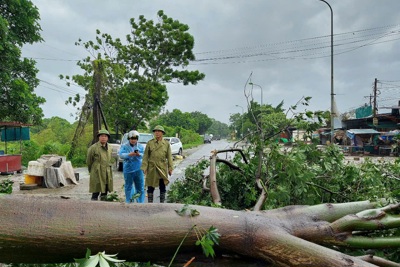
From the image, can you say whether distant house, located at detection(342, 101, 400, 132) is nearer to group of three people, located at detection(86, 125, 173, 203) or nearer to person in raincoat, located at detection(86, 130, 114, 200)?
group of three people, located at detection(86, 125, 173, 203)

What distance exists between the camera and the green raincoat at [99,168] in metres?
5.62

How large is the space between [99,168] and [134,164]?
0.63 m

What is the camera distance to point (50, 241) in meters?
1.49

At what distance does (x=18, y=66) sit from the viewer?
15367mm

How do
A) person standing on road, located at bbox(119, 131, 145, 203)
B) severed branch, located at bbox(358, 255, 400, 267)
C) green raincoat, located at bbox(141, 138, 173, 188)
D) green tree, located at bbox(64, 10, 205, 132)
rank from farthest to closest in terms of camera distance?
green tree, located at bbox(64, 10, 205, 132), person standing on road, located at bbox(119, 131, 145, 203), green raincoat, located at bbox(141, 138, 173, 188), severed branch, located at bbox(358, 255, 400, 267)

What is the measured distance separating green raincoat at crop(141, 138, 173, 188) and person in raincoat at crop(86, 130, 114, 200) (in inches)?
24.8

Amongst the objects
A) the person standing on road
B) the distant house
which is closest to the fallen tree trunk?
the person standing on road

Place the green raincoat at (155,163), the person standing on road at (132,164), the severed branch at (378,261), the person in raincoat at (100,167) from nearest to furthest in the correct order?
the severed branch at (378,261)
the person in raincoat at (100,167)
the green raincoat at (155,163)
the person standing on road at (132,164)

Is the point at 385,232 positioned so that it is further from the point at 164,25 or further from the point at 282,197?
the point at 164,25

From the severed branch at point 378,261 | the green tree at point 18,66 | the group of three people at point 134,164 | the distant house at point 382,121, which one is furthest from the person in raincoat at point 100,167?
the distant house at point 382,121

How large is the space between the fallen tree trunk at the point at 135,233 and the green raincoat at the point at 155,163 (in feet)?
13.2

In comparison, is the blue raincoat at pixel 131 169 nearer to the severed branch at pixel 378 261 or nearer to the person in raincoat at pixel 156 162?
the person in raincoat at pixel 156 162

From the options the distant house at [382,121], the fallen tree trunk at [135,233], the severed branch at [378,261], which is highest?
the distant house at [382,121]

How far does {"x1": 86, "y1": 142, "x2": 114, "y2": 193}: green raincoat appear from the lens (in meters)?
5.62
